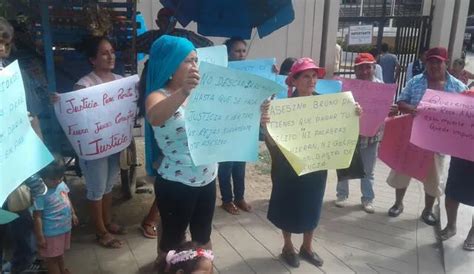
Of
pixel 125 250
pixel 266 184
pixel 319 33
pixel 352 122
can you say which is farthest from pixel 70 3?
pixel 319 33

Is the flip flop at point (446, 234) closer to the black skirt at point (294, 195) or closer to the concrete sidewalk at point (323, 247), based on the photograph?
the concrete sidewalk at point (323, 247)

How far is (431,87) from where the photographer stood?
384 centimetres

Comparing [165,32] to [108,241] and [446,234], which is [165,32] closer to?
[108,241]

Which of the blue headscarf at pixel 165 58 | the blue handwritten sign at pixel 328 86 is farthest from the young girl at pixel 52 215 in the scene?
the blue handwritten sign at pixel 328 86

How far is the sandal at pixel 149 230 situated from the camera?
362cm

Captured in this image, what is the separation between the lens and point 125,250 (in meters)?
3.43

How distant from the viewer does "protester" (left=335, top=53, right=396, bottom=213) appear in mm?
4125

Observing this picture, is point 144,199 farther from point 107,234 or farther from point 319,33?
point 319,33

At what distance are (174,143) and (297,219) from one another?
126 centimetres

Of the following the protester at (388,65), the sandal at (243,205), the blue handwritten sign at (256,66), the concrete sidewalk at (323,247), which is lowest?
the concrete sidewalk at (323,247)

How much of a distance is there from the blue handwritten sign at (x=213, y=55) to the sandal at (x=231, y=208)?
6.10ft

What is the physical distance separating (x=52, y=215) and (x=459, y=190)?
307 centimetres

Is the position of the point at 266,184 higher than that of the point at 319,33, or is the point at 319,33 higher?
the point at 319,33

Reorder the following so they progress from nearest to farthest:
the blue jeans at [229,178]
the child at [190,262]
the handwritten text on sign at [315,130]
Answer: the child at [190,262], the handwritten text on sign at [315,130], the blue jeans at [229,178]
